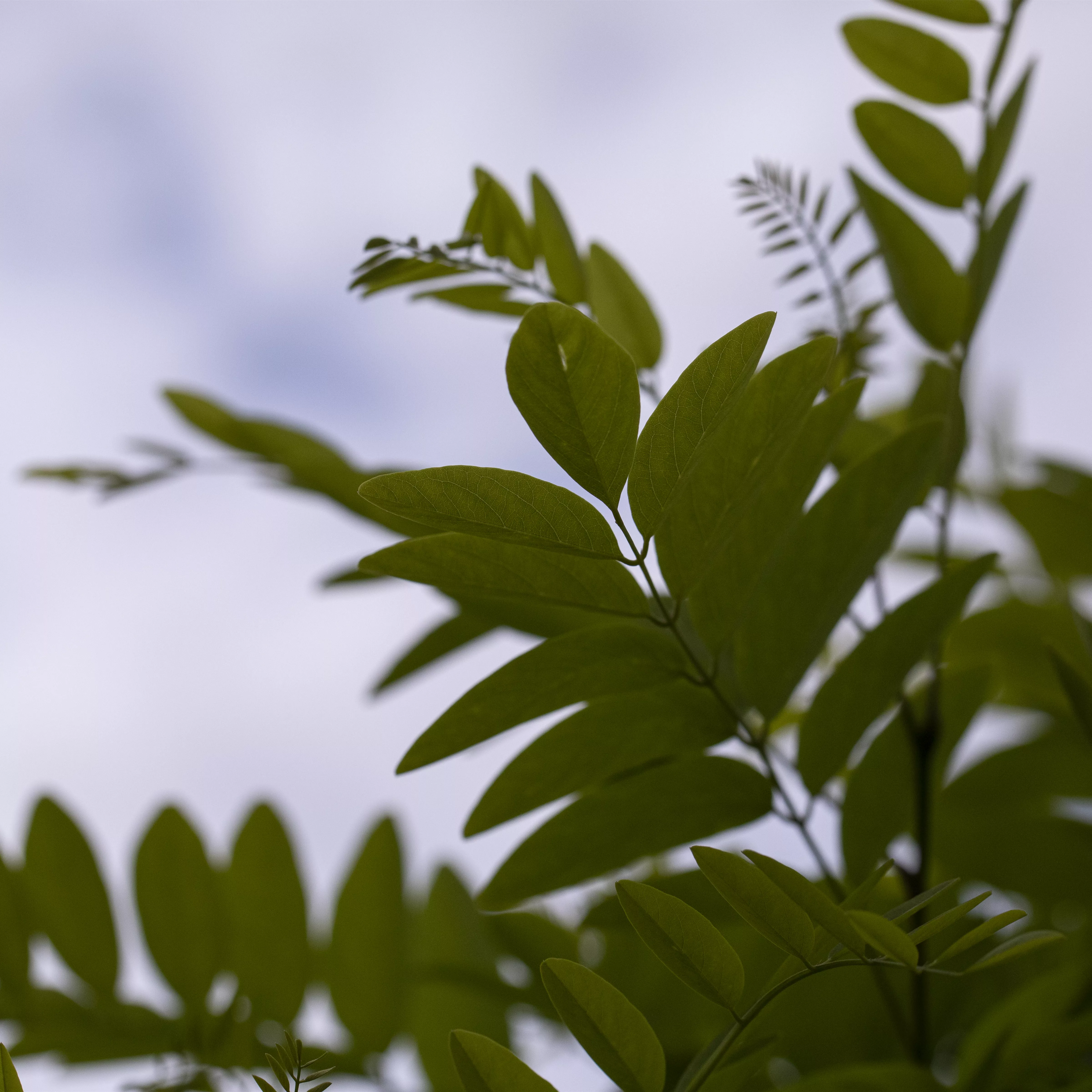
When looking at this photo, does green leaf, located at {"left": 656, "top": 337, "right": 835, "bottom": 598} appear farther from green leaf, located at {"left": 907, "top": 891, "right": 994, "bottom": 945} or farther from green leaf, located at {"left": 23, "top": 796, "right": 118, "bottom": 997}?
green leaf, located at {"left": 23, "top": 796, "right": 118, "bottom": 997}

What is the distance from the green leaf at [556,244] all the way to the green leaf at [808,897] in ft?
0.92

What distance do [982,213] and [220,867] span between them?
22.7 inches

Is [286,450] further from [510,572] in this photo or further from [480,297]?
[510,572]

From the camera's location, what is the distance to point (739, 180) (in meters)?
0.41

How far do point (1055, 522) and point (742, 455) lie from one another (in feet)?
1.78

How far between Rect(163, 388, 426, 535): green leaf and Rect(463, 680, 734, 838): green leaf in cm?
14

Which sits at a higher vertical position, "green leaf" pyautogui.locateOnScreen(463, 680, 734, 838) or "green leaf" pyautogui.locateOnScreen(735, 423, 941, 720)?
"green leaf" pyautogui.locateOnScreen(735, 423, 941, 720)

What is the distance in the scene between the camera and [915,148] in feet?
1.77

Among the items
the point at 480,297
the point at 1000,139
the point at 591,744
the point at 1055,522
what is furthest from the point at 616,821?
the point at 1055,522

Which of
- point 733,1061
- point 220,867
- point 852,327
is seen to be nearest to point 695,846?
point 733,1061

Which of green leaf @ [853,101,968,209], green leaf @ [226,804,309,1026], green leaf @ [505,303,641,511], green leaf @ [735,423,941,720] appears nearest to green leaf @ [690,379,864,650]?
green leaf @ [735,423,941,720]

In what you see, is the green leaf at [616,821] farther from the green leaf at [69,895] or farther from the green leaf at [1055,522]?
the green leaf at [1055,522]

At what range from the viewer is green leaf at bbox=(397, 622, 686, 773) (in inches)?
13.7

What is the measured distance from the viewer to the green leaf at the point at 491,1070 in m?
0.27
